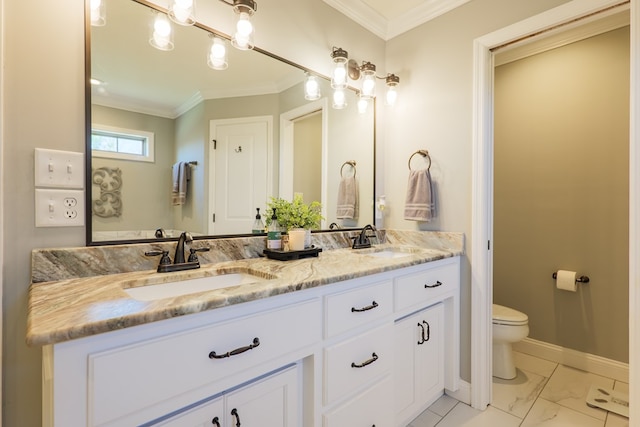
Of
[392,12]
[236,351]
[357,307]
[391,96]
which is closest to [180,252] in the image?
[236,351]

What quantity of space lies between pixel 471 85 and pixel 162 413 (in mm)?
2118

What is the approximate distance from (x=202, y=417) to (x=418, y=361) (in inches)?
46.5

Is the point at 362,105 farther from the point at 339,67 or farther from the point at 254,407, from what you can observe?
the point at 254,407

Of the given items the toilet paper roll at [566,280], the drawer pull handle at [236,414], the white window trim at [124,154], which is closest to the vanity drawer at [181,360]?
the drawer pull handle at [236,414]

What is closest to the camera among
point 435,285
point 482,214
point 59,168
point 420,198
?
point 59,168

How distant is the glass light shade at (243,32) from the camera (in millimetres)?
1412

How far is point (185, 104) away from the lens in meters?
1.41

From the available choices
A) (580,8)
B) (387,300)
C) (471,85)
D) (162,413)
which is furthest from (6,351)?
(580,8)

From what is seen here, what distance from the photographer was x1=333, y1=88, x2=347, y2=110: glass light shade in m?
2.01

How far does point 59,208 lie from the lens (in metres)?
1.06

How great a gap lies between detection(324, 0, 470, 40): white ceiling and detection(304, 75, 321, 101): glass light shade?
51cm

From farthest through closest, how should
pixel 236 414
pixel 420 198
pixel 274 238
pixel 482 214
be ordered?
pixel 420 198, pixel 482 214, pixel 274 238, pixel 236 414

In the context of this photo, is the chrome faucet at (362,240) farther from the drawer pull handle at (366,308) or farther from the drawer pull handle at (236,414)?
the drawer pull handle at (236,414)

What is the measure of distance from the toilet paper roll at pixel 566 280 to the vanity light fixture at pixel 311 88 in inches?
87.1
